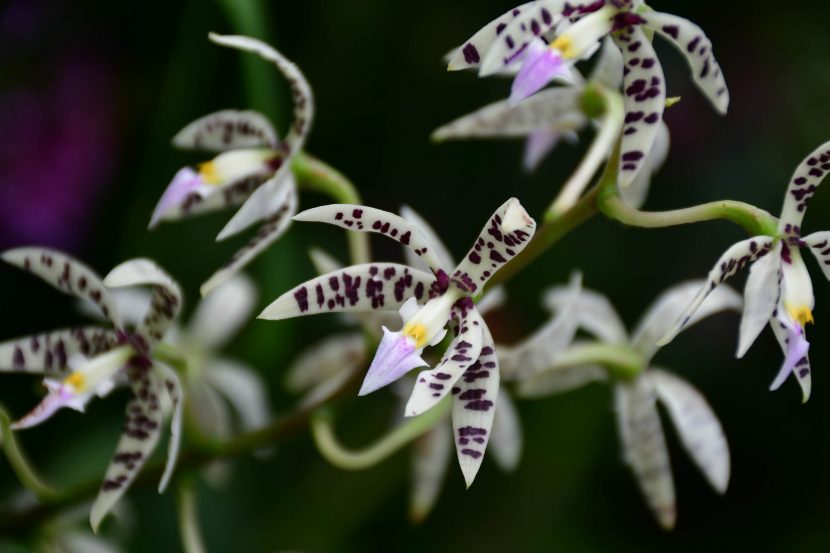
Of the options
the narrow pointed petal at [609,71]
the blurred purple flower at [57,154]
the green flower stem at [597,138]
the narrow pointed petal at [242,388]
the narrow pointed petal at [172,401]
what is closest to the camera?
the narrow pointed petal at [172,401]

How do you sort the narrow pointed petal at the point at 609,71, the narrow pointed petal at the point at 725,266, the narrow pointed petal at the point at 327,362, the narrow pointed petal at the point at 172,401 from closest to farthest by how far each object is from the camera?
the narrow pointed petal at the point at 725,266
the narrow pointed petal at the point at 172,401
the narrow pointed petal at the point at 609,71
the narrow pointed petal at the point at 327,362

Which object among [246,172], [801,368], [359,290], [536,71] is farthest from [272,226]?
[801,368]

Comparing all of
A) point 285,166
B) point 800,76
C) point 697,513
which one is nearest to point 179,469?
point 285,166

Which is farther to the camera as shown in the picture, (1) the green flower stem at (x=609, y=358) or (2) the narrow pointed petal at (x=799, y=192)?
(1) the green flower stem at (x=609, y=358)

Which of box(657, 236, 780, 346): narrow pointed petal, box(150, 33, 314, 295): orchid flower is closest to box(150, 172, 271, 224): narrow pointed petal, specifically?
box(150, 33, 314, 295): orchid flower

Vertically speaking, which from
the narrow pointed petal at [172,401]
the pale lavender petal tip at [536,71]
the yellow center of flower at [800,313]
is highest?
the pale lavender petal tip at [536,71]

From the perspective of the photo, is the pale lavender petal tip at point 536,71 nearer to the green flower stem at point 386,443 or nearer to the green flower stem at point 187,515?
the green flower stem at point 386,443

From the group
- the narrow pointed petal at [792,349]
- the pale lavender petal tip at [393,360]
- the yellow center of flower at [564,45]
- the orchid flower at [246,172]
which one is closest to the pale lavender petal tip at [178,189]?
the orchid flower at [246,172]
